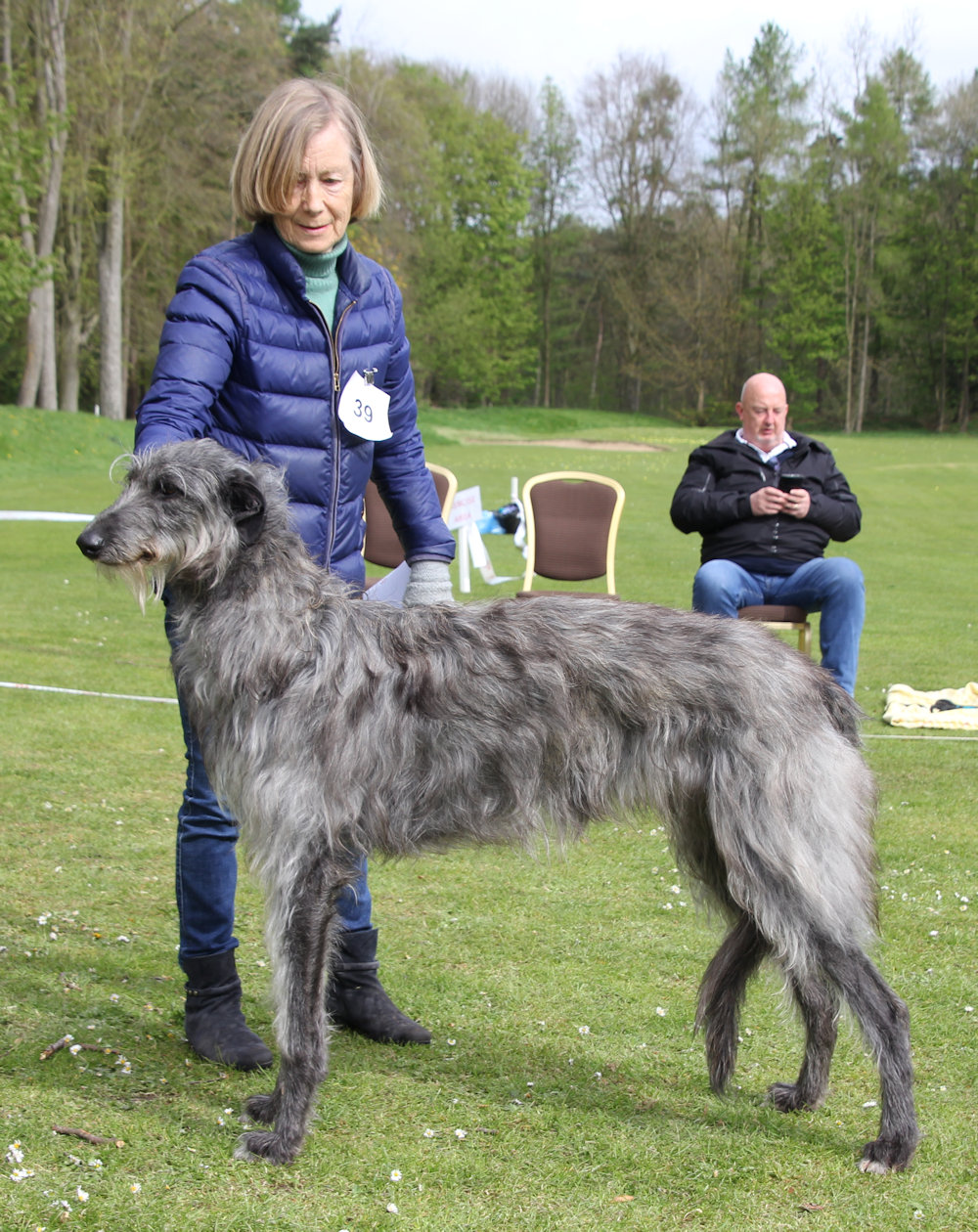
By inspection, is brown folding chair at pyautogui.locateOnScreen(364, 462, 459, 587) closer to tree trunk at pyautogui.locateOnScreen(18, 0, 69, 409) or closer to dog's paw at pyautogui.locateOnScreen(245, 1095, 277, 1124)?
dog's paw at pyautogui.locateOnScreen(245, 1095, 277, 1124)

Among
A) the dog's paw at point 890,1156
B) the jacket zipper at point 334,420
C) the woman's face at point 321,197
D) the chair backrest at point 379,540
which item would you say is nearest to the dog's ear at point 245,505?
the jacket zipper at point 334,420

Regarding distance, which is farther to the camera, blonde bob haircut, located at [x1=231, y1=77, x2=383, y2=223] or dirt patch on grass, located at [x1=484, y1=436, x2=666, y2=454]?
dirt patch on grass, located at [x1=484, y1=436, x2=666, y2=454]

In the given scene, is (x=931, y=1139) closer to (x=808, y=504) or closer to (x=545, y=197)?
(x=808, y=504)

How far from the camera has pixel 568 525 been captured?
418 inches

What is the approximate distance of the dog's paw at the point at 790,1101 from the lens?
129 inches

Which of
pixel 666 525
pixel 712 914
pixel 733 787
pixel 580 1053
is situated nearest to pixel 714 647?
pixel 733 787

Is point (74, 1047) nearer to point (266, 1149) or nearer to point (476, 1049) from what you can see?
point (266, 1149)

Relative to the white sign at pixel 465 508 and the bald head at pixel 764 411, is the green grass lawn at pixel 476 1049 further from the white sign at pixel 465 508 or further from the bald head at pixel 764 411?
the white sign at pixel 465 508

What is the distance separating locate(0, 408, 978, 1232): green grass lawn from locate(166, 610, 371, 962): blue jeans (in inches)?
14.4

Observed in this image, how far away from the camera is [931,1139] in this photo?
3090mm

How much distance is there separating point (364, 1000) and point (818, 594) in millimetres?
4320

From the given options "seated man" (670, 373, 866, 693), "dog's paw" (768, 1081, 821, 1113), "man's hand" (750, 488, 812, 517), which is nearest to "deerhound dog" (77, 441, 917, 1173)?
"dog's paw" (768, 1081, 821, 1113)

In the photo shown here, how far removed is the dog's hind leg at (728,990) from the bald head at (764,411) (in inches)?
191

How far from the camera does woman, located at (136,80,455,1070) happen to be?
3.27 metres
